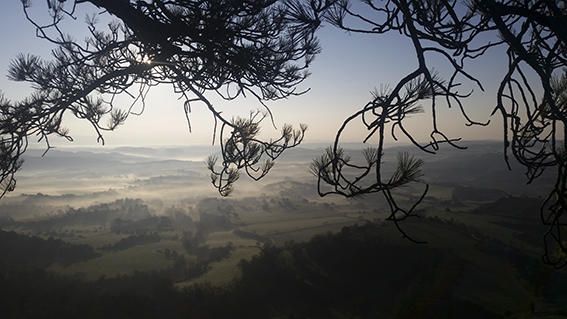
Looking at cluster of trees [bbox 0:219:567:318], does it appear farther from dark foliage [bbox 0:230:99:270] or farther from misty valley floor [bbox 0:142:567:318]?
dark foliage [bbox 0:230:99:270]

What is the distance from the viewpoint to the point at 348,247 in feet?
90.6

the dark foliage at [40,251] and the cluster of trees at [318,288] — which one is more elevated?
the cluster of trees at [318,288]

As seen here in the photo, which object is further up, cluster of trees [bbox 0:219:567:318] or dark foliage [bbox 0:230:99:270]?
cluster of trees [bbox 0:219:567:318]

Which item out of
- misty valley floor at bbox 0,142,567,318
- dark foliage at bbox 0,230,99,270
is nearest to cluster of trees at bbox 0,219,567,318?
misty valley floor at bbox 0,142,567,318

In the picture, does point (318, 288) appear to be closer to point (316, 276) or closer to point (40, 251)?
point (316, 276)

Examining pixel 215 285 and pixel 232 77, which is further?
pixel 215 285

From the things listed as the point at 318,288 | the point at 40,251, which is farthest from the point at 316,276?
the point at 40,251

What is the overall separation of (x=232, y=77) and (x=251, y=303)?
24.4 m

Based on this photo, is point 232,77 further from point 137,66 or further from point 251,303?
point 251,303

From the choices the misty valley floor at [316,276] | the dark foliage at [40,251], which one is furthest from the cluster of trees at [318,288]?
the dark foliage at [40,251]

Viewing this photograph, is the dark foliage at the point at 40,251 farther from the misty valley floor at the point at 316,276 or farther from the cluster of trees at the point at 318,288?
the cluster of trees at the point at 318,288

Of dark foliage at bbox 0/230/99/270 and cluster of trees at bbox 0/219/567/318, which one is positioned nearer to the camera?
Result: cluster of trees at bbox 0/219/567/318

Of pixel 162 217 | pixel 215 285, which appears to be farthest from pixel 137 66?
pixel 162 217

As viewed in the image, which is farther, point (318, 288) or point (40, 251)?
point (40, 251)
